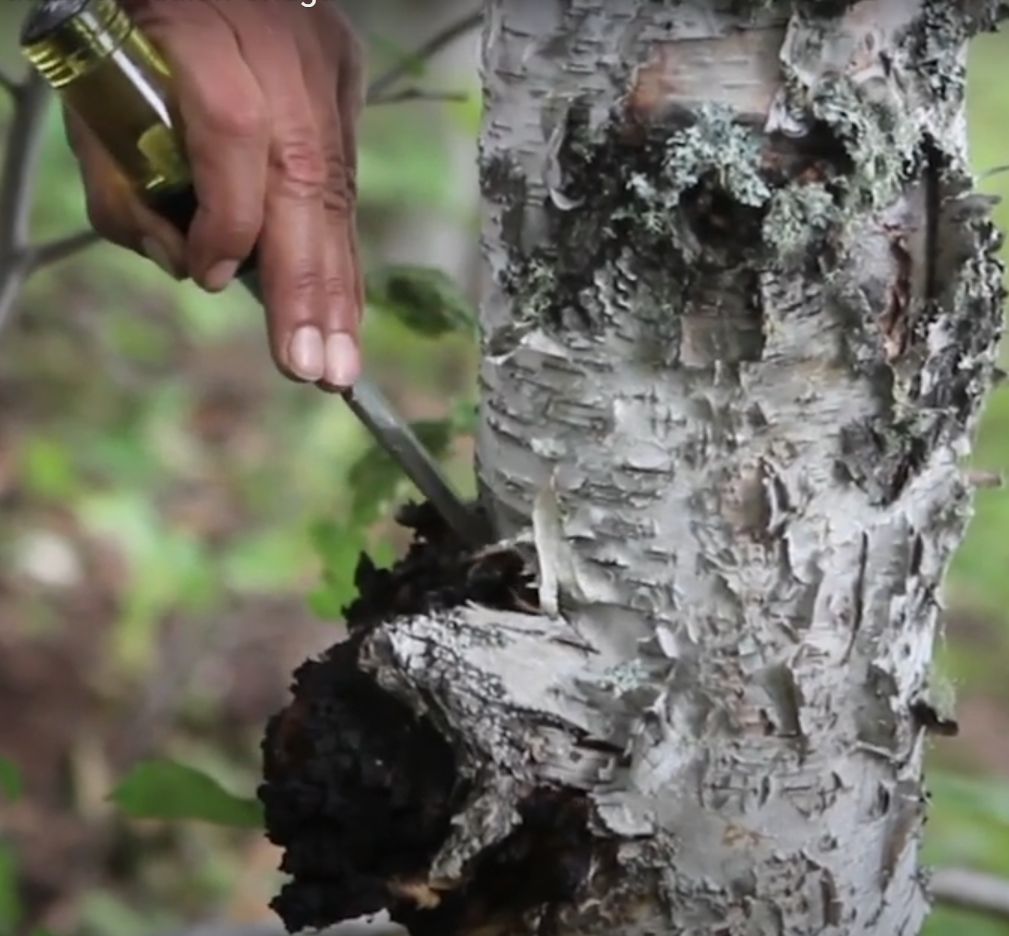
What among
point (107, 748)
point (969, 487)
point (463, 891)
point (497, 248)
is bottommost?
point (107, 748)

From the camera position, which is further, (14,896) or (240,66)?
(14,896)

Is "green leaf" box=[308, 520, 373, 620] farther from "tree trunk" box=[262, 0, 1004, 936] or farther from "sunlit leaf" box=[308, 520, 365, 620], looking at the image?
"tree trunk" box=[262, 0, 1004, 936]

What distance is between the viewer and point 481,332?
88cm

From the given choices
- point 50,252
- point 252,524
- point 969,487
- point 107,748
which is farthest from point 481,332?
point 252,524

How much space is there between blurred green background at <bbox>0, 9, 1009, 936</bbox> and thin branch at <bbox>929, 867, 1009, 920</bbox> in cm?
65

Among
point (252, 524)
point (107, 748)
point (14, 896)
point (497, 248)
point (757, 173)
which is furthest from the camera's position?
point (252, 524)

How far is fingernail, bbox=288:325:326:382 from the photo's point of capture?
0.90 meters

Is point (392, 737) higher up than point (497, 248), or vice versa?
point (497, 248)

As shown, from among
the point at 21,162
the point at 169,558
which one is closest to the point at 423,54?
the point at 21,162

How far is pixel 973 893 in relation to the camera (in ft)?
3.92

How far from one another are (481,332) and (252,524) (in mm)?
2760

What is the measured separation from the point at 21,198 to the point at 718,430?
2.52ft

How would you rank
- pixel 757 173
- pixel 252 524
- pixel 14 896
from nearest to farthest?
pixel 757 173, pixel 14 896, pixel 252 524

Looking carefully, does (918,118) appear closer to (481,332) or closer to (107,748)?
(481,332)
